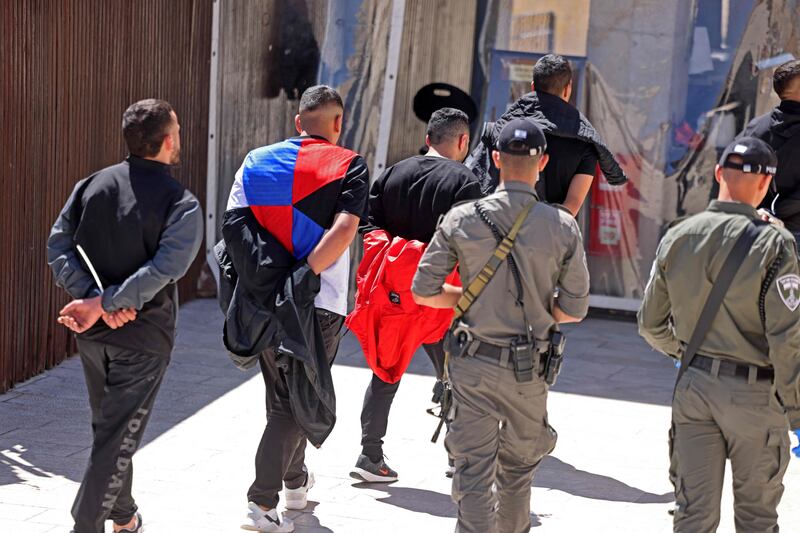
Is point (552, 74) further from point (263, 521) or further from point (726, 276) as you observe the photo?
point (263, 521)

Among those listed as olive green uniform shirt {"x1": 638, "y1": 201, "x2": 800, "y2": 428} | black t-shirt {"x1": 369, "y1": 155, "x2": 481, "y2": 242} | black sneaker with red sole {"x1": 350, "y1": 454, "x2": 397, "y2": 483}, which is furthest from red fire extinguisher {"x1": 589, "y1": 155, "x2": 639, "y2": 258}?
olive green uniform shirt {"x1": 638, "y1": 201, "x2": 800, "y2": 428}

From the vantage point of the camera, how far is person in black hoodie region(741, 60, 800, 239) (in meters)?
5.88

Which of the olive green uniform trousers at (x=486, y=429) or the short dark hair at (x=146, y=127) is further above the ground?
the short dark hair at (x=146, y=127)

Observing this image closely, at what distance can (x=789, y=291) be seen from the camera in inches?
153

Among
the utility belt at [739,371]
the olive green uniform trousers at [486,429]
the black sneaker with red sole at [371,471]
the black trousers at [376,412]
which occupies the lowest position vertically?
the black sneaker with red sole at [371,471]

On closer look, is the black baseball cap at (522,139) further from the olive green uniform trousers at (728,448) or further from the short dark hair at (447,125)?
the short dark hair at (447,125)

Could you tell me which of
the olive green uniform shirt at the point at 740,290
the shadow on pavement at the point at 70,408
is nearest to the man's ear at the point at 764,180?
the olive green uniform shirt at the point at 740,290

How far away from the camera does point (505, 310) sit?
4242 millimetres

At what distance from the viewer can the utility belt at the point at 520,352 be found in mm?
4195

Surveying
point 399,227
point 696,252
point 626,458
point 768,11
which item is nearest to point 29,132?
point 399,227

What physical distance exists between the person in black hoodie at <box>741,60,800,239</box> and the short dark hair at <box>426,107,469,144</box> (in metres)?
1.39

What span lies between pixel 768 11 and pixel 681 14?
67cm

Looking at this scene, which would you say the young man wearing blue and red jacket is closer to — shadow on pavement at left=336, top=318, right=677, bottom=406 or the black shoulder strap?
the black shoulder strap

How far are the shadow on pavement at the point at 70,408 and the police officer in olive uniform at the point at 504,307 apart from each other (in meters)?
2.36
